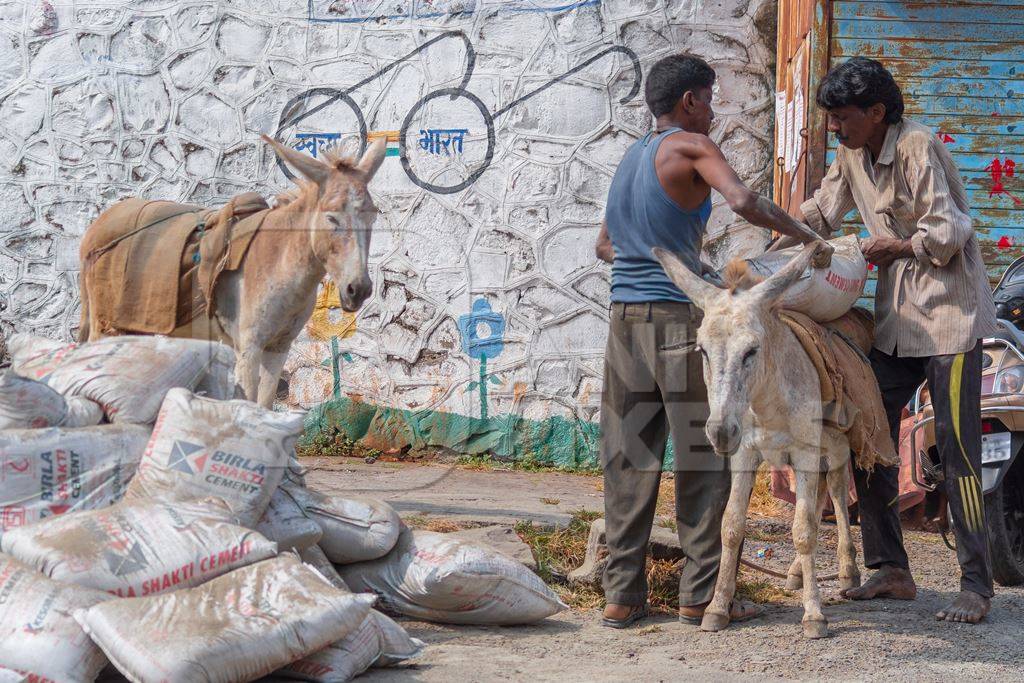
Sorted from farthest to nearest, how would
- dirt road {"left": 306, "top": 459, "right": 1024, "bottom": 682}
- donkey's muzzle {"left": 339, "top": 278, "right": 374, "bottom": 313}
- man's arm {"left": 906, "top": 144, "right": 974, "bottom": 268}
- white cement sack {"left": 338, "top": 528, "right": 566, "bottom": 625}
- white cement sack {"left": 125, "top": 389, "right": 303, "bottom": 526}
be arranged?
donkey's muzzle {"left": 339, "top": 278, "right": 374, "bottom": 313}, man's arm {"left": 906, "top": 144, "right": 974, "bottom": 268}, white cement sack {"left": 338, "top": 528, "right": 566, "bottom": 625}, white cement sack {"left": 125, "top": 389, "right": 303, "bottom": 526}, dirt road {"left": 306, "top": 459, "right": 1024, "bottom": 682}

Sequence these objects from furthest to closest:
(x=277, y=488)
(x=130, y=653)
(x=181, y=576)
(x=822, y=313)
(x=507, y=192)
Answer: (x=507, y=192) < (x=822, y=313) < (x=277, y=488) < (x=181, y=576) < (x=130, y=653)

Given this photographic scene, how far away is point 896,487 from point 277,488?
2.78 meters

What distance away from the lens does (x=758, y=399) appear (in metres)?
4.61

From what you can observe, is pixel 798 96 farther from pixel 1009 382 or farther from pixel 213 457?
pixel 213 457

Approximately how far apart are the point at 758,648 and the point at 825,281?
154cm

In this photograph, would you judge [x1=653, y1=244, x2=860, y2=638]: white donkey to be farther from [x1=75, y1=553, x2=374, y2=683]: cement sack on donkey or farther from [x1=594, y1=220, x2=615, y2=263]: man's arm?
[x1=75, y1=553, x2=374, y2=683]: cement sack on donkey

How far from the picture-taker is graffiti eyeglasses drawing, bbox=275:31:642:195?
8672 mm

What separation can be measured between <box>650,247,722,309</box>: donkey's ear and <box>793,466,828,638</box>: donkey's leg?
81 centimetres

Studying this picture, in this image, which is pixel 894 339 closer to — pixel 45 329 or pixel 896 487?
pixel 896 487

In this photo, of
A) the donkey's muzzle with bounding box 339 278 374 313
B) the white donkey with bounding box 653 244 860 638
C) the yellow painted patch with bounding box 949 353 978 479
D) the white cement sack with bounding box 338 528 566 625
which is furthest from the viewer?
the donkey's muzzle with bounding box 339 278 374 313

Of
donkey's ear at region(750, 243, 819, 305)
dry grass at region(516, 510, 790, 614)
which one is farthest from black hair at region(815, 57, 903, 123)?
dry grass at region(516, 510, 790, 614)

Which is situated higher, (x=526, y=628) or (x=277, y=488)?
(x=277, y=488)

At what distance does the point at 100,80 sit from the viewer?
9.09 meters

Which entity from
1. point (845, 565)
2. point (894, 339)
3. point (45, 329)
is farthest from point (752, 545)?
point (45, 329)
